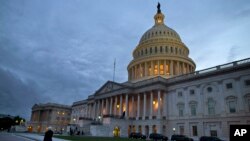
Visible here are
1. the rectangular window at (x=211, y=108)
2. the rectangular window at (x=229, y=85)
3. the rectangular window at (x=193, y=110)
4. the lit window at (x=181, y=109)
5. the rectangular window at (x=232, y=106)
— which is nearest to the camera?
the rectangular window at (x=232, y=106)

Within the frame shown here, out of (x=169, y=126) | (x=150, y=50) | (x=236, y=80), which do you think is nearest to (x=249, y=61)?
(x=236, y=80)

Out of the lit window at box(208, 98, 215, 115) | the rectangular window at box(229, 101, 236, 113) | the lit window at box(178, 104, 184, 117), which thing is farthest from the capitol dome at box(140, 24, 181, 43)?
the rectangular window at box(229, 101, 236, 113)

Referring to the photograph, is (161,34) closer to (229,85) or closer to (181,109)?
(181,109)

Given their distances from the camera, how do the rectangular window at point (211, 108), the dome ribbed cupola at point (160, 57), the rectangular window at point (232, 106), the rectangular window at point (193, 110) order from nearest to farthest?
the rectangular window at point (232, 106) → the rectangular window at point (211, 108) → the rectangular window at point (193, 110) → the dome ribbed cupola at point (160, 57)

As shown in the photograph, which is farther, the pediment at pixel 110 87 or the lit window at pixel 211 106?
the pediment at pixel 110 87

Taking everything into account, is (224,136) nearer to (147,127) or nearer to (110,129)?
(147,127)

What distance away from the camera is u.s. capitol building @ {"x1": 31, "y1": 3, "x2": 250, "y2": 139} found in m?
46.0

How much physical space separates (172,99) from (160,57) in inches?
925

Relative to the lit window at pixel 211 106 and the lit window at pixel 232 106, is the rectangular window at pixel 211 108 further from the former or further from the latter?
the lit window at pixel 232 106

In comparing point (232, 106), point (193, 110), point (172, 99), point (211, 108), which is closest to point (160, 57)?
point (172, 99)

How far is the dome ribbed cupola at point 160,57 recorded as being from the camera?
7850cm

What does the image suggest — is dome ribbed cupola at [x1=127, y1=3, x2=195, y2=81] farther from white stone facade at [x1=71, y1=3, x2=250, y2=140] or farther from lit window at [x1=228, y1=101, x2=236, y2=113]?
lit window at [x1=228, y1=101, x2=236, y2=113]

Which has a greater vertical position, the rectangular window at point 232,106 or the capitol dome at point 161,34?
the capitol dome at point 161,34

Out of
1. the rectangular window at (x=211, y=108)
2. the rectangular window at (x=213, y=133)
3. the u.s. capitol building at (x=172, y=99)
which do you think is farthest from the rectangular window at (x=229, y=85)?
the rectangular window at (x=213, y=133)
